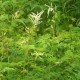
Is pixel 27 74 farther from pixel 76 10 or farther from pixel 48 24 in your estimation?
pixel 76 10

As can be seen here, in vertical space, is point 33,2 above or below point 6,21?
above

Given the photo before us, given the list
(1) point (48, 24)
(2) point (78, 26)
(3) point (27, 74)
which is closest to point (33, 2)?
(1) point (48, 24)

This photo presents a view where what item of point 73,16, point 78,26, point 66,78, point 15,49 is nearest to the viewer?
point 66,78

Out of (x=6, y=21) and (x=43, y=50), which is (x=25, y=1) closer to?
(x=6, y=21)

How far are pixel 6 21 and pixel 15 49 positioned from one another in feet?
2.84

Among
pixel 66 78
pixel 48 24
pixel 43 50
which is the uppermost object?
pixel 48 24

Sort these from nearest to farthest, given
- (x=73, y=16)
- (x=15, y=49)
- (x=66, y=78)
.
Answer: (x=66, y=78)
(x=15, y=49)
(x=73, y=16)

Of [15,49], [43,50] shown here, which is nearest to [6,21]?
[15,49]

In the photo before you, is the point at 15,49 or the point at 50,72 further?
the point at 15,49

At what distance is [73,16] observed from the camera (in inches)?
186

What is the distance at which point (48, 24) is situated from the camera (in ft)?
14.8

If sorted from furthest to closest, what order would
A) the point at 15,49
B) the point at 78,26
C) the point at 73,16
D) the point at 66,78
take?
the point at 73,16, the point at 78,26, the point at 15,49, the point at 66,78

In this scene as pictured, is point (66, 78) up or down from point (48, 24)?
down

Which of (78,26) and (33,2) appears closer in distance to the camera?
(78,26)
